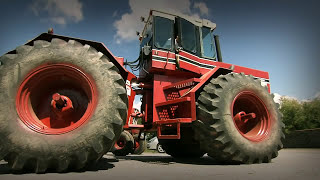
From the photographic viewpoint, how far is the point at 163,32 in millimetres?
5574

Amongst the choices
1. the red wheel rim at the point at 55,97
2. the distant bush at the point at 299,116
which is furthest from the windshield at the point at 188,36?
the distant bush at the point at 299,116

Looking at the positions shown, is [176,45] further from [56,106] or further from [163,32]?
[56,106]

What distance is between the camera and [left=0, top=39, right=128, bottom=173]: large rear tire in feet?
9.40

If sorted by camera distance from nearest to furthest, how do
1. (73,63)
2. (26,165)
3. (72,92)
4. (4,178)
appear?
Answer: (4,178)
(26,165)
(73,63)
(72,92)

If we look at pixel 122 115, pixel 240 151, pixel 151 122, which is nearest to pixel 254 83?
pixel 240 151

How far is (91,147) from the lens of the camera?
2959 mm

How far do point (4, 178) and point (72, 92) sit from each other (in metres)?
1.51

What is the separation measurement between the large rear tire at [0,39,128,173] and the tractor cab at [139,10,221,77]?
1912 mm

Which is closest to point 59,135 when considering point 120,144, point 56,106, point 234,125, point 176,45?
point 56,106

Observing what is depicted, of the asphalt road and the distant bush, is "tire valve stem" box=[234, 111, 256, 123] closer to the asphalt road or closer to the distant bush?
the asphalt road

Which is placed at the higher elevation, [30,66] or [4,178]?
[30,66]

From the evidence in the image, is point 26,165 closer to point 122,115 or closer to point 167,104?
point 122,115

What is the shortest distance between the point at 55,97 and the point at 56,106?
0.58 feet

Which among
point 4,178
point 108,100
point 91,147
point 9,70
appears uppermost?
point 9,70
